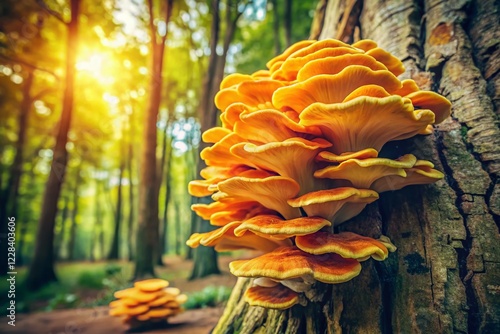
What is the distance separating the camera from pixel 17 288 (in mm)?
9203

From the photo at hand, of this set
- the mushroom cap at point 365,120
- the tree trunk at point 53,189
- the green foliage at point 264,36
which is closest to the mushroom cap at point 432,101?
the mushroom cap at point 365,120

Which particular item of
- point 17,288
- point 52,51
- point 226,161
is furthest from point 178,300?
point 52,51

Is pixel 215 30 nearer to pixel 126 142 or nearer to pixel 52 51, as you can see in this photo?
pixel 52 51

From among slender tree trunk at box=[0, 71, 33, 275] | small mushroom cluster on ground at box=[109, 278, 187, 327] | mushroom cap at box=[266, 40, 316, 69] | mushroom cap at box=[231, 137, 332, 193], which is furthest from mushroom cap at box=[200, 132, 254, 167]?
slender tree trunk at box=[0, 71, 33, 275]

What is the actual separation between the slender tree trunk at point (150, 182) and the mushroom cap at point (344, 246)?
26.2 ft

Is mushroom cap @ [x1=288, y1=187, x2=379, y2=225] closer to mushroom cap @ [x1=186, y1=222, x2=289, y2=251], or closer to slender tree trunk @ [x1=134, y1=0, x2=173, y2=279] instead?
mushroom cap @ [x1=186, y1=222, x2=289, y2=251]

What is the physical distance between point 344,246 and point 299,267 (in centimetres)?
21

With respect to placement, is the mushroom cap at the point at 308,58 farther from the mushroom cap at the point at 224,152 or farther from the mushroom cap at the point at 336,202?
the mushroom cap at the point at 336,202

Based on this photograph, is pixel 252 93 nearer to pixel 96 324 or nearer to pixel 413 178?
pixel 413 178

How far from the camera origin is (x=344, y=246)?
1181 mm

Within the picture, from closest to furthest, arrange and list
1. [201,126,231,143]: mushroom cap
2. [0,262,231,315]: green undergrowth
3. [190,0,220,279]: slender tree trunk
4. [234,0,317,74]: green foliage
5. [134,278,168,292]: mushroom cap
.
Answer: [201,126,231,143]: mushroom cap, [134,278,168,292]: mushroom cap, [0,262,231,315]: green undergrowth, [190,0,220,279]: slender tree trunk, [234,0,317,74]: green foliage

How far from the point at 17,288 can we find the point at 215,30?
10.6 metres

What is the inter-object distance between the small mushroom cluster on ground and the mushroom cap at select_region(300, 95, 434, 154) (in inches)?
118

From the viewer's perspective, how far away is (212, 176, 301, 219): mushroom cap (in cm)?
131
